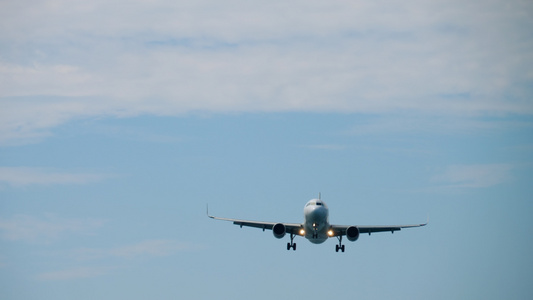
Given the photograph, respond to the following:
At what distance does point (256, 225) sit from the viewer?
10175 centimetres

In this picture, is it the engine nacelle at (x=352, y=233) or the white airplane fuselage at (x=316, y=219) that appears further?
the engine nacelle at (x=352, y=233)

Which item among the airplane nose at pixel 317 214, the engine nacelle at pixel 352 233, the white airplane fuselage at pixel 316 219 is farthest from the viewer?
the engine nacelle at pixel 352 233

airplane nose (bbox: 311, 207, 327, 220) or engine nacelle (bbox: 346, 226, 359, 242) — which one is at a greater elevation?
engine nacelle (bbox: 346, 226, 359, 242)

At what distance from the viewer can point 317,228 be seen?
297ft

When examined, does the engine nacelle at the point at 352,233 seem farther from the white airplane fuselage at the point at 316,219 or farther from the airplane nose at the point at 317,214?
the airplane nose at the point at 317,214

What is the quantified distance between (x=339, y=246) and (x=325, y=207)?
10.6 m

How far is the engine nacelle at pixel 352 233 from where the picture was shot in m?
94.9

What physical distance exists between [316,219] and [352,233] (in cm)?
750

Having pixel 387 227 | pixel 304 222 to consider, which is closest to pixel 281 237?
pixel 304 222

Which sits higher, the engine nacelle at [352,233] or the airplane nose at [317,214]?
the engine nacelle at [352,233]

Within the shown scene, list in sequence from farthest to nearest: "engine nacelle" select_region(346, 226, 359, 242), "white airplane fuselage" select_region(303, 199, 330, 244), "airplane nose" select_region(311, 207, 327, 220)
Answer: "engine nacelle" select_region(346, 226, 359, 242) → "white airplane fuselage" select_region(303, 199, 330, 244) → "airplane nose" select_region(311, 207, 327, 220)

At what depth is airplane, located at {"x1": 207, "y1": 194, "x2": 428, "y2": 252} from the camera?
89.4 m

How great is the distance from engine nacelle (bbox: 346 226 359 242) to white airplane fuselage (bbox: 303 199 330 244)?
3.20 meters

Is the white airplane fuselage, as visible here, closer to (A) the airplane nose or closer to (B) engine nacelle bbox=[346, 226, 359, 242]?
(A) the airplane nose
